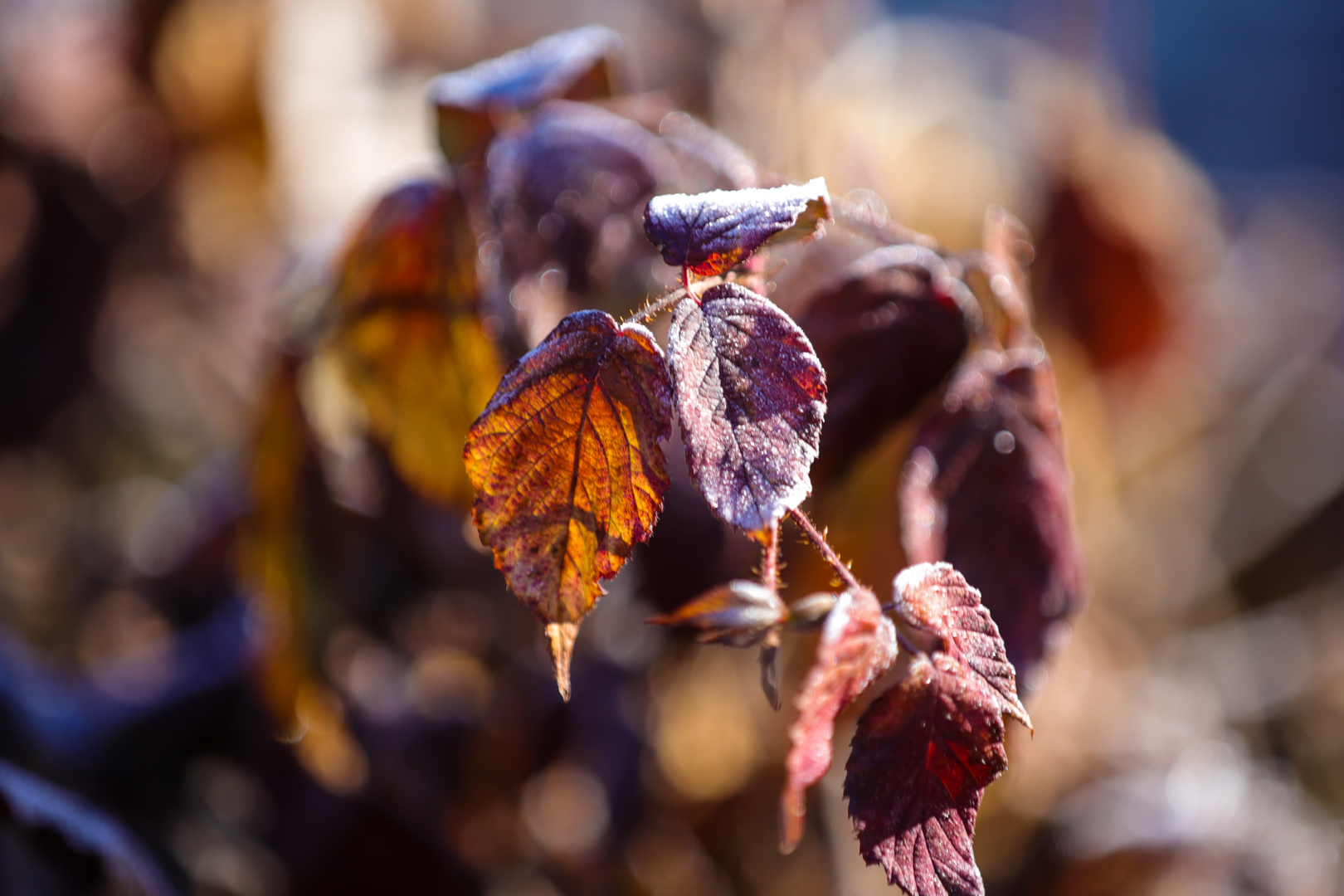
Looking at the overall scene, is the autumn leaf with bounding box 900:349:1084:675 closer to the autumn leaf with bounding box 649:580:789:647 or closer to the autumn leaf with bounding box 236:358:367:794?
the autumn leaf with bounding box 649:580:789:647

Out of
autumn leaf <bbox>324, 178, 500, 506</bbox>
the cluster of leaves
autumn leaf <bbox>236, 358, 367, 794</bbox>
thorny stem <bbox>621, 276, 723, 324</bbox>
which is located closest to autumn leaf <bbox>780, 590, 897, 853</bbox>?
the cluster of leaves

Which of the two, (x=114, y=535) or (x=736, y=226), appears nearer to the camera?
(x=736, y=226)

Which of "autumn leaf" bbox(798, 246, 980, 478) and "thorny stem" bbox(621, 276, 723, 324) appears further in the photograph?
"autumn leaf" bbox(798, 246, 980, 478)

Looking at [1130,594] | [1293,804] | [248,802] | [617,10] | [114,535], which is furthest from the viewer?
[617,10]

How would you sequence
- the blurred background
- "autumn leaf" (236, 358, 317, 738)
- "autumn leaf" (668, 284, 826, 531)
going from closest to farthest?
1. "autumn leaf" (668, 284, 826, 531)
2. "autumn leaf" (236, 358, 317, 738)
3. the blurred background

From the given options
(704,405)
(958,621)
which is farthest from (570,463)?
(958,621)

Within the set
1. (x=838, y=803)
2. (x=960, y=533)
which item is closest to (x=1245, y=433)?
(x=838, y=803)

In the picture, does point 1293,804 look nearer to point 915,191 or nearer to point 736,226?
point 915,191
